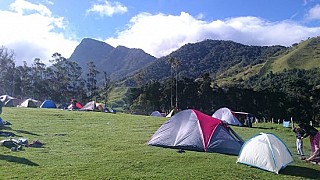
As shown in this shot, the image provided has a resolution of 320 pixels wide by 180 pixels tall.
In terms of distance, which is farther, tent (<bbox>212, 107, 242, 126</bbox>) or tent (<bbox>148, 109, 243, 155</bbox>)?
tent (<bbox>212, 107, 242, 126</bbox>)

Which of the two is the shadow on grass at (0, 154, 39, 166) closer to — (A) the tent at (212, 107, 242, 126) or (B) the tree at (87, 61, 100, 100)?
(A) the tent at (212, 107, 242, 126)

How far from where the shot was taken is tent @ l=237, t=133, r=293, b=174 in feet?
49.5

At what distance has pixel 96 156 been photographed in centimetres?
1563

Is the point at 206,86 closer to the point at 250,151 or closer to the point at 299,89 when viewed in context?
the point at 299,89

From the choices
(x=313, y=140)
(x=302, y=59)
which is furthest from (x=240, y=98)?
(x=302, y=59)

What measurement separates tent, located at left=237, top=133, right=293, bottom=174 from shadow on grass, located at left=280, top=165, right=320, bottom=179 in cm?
25

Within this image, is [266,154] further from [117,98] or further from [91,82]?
[117,98]

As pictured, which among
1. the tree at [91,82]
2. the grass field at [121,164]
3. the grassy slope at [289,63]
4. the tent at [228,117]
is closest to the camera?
the grass field at [121,164]

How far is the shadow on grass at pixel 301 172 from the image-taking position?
567 inches

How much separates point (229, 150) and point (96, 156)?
6727mm

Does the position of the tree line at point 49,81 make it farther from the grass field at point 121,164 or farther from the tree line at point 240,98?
the grass field at point 121,164

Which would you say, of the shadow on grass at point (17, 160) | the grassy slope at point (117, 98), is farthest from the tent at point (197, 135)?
the grassy slope at point (117, 98)

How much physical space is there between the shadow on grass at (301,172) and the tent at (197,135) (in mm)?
3154

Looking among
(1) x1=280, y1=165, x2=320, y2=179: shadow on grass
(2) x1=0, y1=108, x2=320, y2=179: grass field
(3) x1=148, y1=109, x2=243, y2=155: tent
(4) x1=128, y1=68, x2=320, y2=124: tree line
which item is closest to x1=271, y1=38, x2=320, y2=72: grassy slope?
(4) x1=128, y1=68, x2=320, y2=124: tree line
